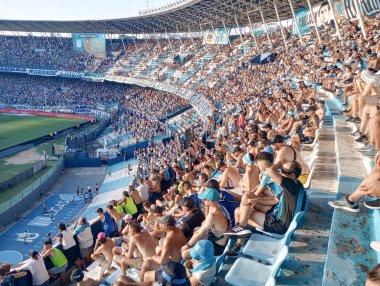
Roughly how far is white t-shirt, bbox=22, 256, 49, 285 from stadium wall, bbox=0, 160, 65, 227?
1324 cm

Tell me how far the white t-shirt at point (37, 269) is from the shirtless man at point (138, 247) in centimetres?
240

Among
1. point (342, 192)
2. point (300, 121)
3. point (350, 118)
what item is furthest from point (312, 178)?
point (300, 121)

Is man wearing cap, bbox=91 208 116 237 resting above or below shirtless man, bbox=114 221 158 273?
below

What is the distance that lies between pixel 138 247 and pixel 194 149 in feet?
29.4

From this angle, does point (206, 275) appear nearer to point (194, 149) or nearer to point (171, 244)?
point (171, 244)

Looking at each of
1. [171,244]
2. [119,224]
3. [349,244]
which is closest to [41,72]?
[119,224]

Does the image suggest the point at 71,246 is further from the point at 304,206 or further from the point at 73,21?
the point at 73,21

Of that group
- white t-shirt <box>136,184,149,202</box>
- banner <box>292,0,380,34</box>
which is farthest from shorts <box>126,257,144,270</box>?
banner <box>292,0,380,34</box>

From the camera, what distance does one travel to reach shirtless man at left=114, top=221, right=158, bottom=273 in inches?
228

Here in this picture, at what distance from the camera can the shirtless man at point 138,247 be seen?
580cm

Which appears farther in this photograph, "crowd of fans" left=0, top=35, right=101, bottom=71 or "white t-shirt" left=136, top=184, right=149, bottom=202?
"crowd of fans" left=0, top=35, right=101, bottom=71

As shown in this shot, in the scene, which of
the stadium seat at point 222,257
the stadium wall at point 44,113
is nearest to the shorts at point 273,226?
the stadium seat at point 222,257

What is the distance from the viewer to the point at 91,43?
203 ft

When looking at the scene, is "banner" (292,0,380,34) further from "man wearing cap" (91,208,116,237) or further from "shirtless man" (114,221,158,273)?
"shirtless man" (114,221,158,273)
